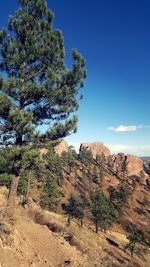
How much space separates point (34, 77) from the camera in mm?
15445

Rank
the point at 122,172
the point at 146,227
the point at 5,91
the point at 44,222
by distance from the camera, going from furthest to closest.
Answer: the point at 122,172 < the point at 146,227 < the point at 44,222 < the point at 5,91

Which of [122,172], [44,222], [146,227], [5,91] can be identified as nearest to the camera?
[5,91]

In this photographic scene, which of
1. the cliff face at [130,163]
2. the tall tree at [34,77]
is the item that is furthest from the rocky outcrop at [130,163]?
the tall tree at [34,77]

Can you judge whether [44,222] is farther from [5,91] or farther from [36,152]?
[5,91]

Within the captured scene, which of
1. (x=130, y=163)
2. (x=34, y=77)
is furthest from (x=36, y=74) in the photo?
(x=130, y=163)

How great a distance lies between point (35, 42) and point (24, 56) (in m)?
1.20

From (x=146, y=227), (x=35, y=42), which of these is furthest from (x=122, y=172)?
(x=35, y=42)

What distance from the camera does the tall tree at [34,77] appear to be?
14.2 metres

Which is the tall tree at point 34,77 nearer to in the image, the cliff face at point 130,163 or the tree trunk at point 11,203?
the tree trunk at point 11,203

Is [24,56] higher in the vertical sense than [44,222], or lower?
higher

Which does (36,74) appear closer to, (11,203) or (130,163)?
(11,203)

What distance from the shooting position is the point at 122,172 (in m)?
139

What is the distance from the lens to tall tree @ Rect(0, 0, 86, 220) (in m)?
14.2

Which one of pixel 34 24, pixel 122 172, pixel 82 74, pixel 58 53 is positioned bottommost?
pixel 122 172
